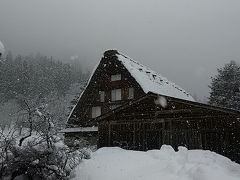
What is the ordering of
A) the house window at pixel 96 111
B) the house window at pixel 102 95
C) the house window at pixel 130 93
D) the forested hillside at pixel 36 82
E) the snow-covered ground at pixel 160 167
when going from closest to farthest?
the snow-covered ground at pixel 160 167 < the house window at pixel 130 93 < the house window at pixel 96 111 < the house window at pixel 102 95 < the forested hillside at pixel 36 82

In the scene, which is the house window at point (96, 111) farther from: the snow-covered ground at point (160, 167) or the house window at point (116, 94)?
the snow-covered ground at point (160, 167)

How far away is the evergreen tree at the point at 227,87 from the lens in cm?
3216

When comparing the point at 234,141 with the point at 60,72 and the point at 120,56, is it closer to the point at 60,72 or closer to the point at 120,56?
the point at 120,56

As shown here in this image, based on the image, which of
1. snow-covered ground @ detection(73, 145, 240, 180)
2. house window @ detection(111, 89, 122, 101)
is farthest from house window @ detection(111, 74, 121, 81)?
snow-covered ground @ detection(73, 145, 240, 180)

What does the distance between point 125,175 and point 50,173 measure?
2.73 meters

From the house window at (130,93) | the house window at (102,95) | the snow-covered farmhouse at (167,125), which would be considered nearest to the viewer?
the snow-covered farmhouse at (167,125)

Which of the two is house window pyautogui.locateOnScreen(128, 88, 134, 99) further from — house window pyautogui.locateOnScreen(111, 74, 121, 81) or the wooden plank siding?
the wooden plank siding

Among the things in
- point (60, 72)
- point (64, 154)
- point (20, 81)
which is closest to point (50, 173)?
point (64, 154)

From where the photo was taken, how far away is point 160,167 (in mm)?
11531

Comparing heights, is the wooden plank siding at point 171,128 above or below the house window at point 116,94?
below

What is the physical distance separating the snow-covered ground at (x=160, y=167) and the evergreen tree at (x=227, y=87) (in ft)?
63.0

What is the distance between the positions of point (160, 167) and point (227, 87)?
2417 centimetres

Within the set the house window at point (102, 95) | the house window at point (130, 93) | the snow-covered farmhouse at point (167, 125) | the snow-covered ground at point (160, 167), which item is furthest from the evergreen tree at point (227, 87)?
the snow-covered ground at point (160, 167)

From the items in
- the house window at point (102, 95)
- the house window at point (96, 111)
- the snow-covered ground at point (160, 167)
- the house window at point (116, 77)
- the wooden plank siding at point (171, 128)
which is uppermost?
the house window at point (116, 77)
